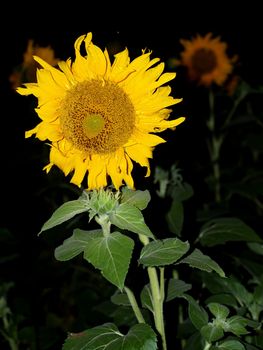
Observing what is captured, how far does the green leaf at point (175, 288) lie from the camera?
49.3 inches

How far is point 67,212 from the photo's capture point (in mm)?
1031

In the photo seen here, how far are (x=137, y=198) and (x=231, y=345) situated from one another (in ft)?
1.30

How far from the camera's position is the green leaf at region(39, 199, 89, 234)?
1021 mm

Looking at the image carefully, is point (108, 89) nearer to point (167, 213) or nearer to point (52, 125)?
point (52, 125)

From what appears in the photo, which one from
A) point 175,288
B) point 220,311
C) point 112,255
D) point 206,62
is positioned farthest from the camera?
point 206,62

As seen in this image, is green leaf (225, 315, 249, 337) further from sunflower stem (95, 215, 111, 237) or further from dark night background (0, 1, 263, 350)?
dark night background (0, 1, 263, 350)

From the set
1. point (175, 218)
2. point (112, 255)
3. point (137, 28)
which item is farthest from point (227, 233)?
point (137, 28)

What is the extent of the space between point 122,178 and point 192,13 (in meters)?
4.21

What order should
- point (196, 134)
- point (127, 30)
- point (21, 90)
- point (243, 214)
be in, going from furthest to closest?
point (127, 30)
point (196, 134)
point (243, 214)
point (21, 90)

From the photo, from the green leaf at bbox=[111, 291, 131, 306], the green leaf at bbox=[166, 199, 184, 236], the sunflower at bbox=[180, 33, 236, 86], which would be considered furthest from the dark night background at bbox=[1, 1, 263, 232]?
the green leaf at bbox=[111, 291, 131, 306]

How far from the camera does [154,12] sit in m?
4.71

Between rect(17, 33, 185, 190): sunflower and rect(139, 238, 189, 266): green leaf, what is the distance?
0.47 ft

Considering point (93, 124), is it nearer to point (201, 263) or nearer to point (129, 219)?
point (129, 219)

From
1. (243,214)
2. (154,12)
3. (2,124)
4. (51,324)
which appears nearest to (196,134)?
(243,214)
